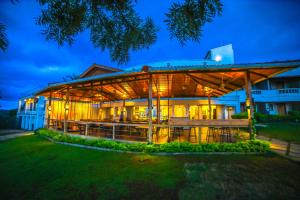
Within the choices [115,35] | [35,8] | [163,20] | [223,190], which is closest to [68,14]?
→ [35,8]

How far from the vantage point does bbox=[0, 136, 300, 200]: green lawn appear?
9.18 feet

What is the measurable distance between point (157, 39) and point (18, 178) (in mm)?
5140

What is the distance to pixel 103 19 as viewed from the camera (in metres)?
2.39

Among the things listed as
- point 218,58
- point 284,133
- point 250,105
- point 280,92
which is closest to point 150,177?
point 250,105

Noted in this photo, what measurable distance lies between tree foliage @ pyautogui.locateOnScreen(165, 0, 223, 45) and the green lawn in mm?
3043

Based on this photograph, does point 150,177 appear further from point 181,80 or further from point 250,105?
point 181,80

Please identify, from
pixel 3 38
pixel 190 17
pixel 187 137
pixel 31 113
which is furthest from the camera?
pixel 31 113

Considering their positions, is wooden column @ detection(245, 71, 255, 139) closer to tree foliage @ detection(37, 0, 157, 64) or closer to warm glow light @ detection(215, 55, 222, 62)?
tree foliage @ detection(37, 0, 157, 64)

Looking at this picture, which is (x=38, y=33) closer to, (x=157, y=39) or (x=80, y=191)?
(x=157, y=39)

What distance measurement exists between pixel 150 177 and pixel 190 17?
3699mm

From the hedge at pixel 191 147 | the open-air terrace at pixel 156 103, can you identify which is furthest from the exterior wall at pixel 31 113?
the hedge at pixel 191 147

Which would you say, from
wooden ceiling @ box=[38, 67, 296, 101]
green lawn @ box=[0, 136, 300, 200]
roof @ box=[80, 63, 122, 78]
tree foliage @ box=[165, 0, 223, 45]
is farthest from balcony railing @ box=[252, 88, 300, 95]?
tree foliage @ box=[165, 0, 223, 45]

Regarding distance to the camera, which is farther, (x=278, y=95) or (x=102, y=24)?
(x=278, y=95)

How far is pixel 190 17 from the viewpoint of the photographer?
79.1 inches
